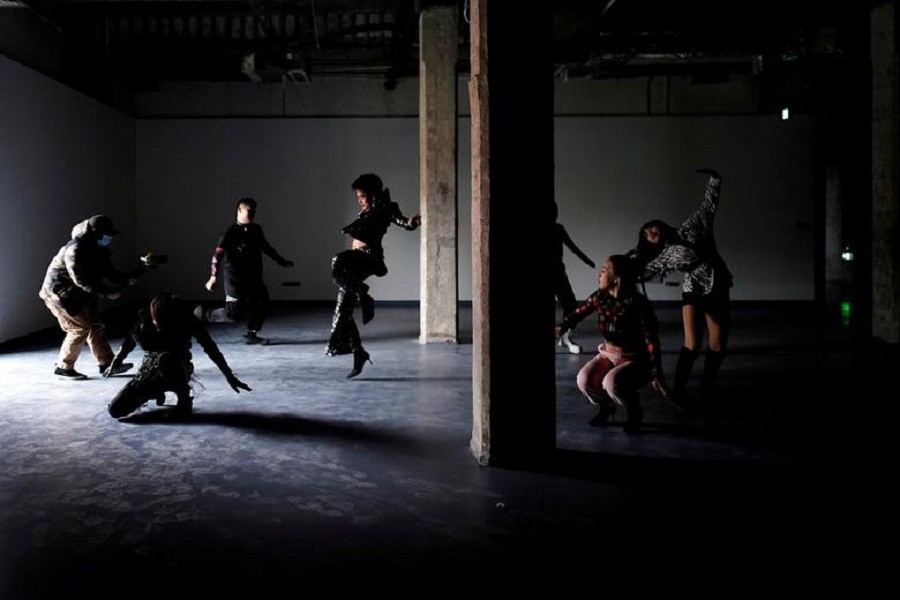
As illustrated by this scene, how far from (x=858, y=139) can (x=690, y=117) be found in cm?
254

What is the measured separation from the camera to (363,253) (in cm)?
738

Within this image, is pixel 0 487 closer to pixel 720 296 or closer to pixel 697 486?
pixel 697 486

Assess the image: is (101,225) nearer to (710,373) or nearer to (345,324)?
(345,324)

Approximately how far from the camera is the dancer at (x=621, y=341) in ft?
17.1

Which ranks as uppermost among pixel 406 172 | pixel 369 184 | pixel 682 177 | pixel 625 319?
pixel 406 172

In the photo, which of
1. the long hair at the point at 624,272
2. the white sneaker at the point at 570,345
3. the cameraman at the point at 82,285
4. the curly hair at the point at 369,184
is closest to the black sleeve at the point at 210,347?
the cameraman at the point at 82,285

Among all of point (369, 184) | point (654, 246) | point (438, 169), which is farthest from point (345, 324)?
point (654, 246)

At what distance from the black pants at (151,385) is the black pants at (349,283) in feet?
6.07

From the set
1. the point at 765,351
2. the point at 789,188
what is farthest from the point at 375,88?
the point at 765,351

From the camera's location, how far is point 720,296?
19.7 feet

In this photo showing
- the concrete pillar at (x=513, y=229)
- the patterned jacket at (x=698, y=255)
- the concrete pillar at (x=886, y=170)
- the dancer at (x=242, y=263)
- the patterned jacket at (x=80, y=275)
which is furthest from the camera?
the dancer at (x=242, y=263)

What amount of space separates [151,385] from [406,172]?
29.5 ft

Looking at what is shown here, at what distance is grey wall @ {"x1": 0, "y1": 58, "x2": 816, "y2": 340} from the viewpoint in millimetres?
14078

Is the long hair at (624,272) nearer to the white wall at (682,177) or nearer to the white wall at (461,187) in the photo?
the white wall at (461,187)
